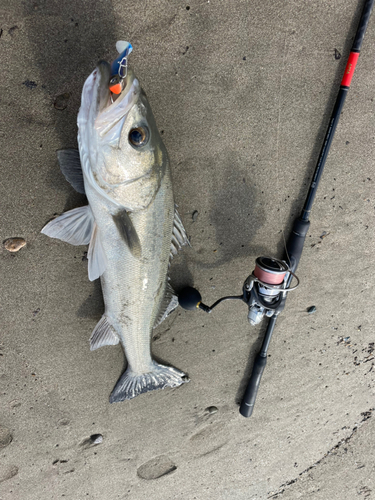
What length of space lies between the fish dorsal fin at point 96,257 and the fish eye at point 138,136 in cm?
60

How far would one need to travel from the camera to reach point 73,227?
5.74 feet

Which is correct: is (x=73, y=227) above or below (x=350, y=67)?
below

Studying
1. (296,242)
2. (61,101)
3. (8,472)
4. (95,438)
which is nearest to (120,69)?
(61,101)

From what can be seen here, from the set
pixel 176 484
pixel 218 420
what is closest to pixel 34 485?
pixel 176 484

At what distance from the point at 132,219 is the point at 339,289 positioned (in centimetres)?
186

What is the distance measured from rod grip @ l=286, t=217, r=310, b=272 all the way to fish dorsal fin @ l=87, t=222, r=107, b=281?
1349 millimetres

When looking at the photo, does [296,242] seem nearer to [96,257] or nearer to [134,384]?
[96,257]

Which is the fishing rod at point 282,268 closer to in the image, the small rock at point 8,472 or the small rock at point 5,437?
the small rock at point 5,437

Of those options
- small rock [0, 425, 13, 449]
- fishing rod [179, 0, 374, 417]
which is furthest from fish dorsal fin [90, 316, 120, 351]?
small rock [0, 425, 13, 449]

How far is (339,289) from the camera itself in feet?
7.57

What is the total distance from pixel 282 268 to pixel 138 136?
115 centimetres

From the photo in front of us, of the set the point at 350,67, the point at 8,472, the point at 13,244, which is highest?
the point at 350,67

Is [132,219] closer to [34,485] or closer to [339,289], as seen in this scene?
[339,289]

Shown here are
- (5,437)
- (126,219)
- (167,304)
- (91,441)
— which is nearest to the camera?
(126,219)
